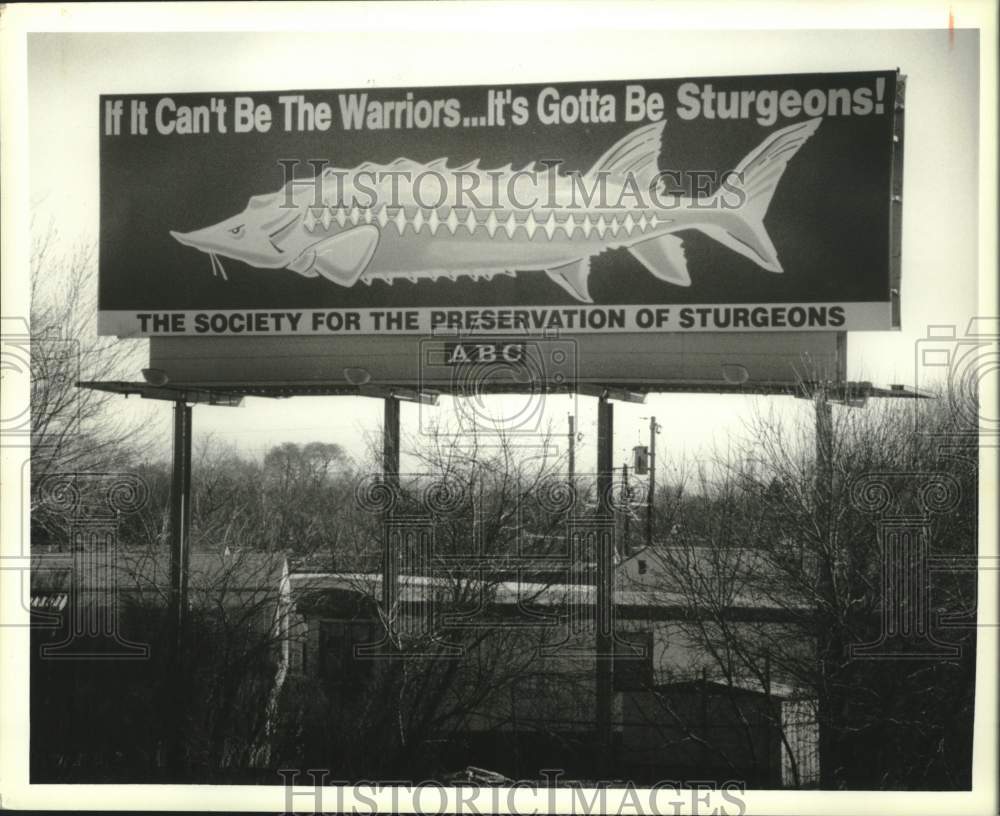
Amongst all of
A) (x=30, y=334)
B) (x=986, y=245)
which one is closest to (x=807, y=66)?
(x=986, y=245)

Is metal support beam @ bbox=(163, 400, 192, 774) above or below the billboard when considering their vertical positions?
below

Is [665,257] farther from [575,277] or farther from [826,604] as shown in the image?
[826,604]

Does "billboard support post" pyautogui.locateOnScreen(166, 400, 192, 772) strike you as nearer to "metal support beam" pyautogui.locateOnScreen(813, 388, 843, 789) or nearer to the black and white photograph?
the black and white photograph

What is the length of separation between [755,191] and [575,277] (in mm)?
637

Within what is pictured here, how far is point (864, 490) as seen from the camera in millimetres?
3873

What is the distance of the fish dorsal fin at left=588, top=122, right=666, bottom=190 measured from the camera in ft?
12.0

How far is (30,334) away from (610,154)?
1.98 metres

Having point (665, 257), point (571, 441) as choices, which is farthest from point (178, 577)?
point (665, 257)

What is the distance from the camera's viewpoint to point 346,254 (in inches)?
147

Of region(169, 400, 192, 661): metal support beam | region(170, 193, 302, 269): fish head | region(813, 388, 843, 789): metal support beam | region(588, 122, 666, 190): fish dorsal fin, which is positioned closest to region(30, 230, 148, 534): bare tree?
region(169, 400, 192, 661): metal support beam

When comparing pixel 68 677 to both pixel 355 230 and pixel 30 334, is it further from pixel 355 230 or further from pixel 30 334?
pixel 355 230

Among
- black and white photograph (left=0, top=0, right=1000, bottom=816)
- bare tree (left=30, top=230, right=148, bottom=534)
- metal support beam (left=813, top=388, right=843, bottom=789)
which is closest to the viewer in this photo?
black and white photograph (left=0, top=0, right=1000, bottom=816)

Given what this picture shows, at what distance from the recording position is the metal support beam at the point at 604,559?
3.84m

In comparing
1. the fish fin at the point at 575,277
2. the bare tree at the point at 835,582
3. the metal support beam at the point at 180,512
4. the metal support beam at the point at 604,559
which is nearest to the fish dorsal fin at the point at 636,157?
the fish fin at the point at 575,277
